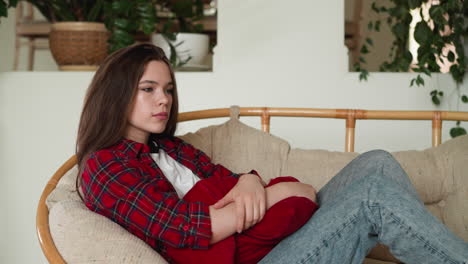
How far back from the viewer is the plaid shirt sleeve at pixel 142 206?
112cm

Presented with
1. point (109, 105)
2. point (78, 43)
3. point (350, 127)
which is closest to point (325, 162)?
point (350, 127)

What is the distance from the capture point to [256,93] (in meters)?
2.19

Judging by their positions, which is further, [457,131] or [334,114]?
[457,131]

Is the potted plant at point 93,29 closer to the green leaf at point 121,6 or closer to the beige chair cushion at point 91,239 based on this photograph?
the green leaf at point 121,6

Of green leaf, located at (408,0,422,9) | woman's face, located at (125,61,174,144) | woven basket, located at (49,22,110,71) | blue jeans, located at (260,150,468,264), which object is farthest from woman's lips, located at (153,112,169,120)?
green leaf, located at (408,0,422,9)

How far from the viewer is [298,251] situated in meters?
1.11

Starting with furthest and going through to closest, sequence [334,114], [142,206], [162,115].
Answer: [334,114], [162,115], [142,206]

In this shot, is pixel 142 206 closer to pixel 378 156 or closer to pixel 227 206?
pixel 227 206

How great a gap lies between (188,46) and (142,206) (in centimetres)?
124

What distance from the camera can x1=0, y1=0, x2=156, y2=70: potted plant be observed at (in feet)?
7.12

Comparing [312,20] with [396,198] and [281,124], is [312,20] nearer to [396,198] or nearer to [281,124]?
[281,124]

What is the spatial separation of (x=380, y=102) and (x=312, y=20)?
1.36 feet

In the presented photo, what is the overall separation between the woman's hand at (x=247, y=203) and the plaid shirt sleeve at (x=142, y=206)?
61 millimetres

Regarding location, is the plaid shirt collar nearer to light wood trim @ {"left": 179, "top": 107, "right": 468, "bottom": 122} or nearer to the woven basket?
light wood trim @ {"left": 179, "top": 107, "right": 468, "bottom": 122}
